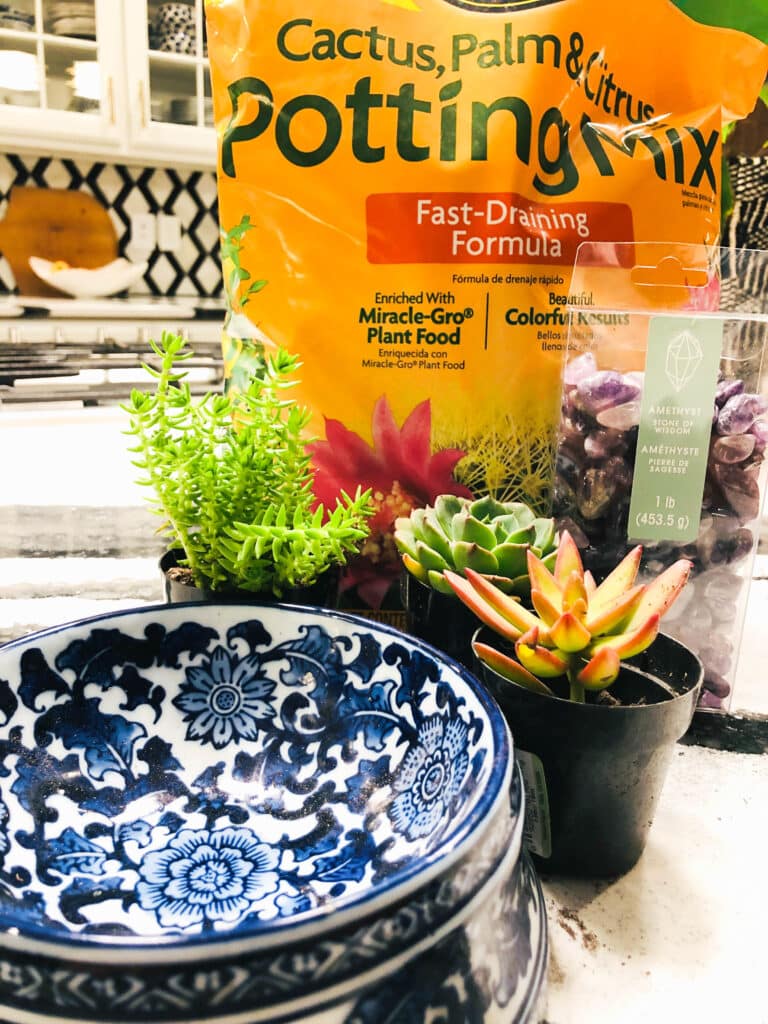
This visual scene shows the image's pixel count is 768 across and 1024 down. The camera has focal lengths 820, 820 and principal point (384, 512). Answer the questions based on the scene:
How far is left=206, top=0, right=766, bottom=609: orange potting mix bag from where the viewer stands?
603 millimetres

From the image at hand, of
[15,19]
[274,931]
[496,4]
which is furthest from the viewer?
[15,19]

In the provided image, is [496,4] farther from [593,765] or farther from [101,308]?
[101,308]

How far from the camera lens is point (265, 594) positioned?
19.1 inches

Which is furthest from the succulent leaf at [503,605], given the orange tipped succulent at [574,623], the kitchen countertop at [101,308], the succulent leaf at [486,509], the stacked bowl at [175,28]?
the stacked bowl at [175,28]

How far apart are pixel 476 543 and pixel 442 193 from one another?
30cm

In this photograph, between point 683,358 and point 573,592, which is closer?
point 573,592

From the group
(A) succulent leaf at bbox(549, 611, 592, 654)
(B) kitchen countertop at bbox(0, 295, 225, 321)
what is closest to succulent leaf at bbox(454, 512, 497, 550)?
(A) succulent leaf at bbox(549, 611, 592, 654)

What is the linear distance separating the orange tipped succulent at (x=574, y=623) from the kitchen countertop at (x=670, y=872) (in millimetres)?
108

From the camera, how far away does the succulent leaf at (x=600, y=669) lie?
0.36 meters

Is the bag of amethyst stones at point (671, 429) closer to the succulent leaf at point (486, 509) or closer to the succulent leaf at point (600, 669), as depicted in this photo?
the succulent leaf at point (486, 509)

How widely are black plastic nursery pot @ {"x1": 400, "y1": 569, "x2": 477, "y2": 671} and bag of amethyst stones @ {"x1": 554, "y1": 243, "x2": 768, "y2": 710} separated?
14 cm

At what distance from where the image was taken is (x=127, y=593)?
0.73 meters

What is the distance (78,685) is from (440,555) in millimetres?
211

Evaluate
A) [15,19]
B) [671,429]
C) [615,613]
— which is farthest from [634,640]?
[15,19]
